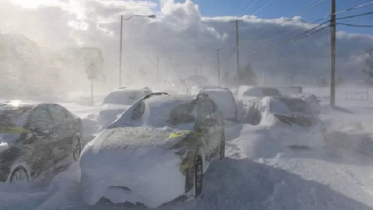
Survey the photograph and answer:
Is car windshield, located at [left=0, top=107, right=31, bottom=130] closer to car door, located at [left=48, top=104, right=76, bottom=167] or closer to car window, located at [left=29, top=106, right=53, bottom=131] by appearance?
car window, located at [left=29, top=106, right=53, bottom=131]

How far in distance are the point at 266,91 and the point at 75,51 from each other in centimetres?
7163

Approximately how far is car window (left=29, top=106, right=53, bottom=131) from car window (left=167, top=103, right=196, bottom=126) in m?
2.17

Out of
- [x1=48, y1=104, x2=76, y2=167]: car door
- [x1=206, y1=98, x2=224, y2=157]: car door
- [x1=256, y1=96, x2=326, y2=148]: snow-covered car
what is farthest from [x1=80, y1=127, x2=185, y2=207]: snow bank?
[x1=256, y1=96, x2=326, y2=148]: snow-covered car

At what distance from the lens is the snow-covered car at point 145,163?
470 centimetres

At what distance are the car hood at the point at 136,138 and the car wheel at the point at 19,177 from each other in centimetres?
116

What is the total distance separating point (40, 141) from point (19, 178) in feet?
2.67

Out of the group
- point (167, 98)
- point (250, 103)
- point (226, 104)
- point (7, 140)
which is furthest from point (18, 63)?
point (7, 140)

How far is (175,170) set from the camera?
4.87 meters

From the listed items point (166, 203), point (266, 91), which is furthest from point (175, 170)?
point (266, 91)

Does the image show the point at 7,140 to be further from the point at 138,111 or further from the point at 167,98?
the point at 167,98

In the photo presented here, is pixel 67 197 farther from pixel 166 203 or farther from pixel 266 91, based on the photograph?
pixel 266 91

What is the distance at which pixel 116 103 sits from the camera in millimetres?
13961

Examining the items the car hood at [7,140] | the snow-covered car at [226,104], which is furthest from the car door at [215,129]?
the snow-covered car at [226,104]

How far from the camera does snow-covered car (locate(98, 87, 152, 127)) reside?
1277 cm
